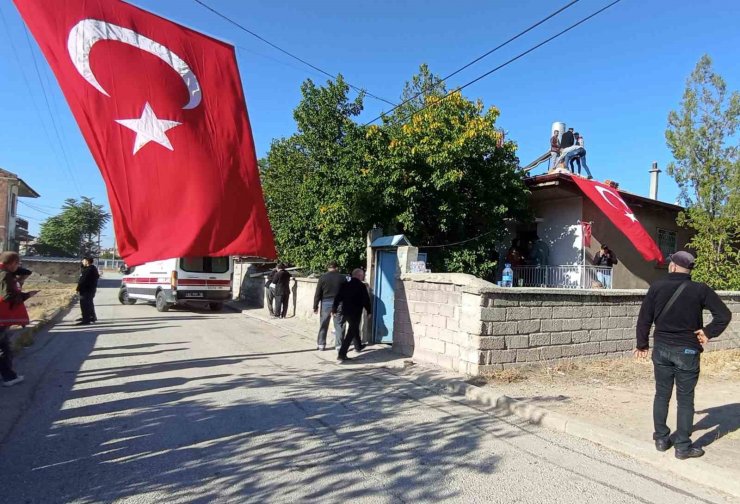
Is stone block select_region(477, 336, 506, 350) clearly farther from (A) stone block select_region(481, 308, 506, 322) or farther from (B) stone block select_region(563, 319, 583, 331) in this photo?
(B) stone block select_region(563, 319, 583, 331)

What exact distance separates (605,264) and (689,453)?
1038 cm

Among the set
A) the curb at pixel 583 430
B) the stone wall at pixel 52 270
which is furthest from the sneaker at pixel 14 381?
the stone wall at pixel 52 270

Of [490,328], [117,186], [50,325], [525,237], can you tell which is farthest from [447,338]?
[50,325]

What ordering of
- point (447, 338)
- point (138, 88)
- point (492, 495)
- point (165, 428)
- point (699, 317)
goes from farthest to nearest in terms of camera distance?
1. point (447, 338)
2. point (165, 428)
3. point (699, 317)
4. point (138, 88)
5. point (492, 495)

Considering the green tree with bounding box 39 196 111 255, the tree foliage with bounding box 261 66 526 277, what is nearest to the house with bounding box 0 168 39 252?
the green tree with bounding box 39 196 111 255

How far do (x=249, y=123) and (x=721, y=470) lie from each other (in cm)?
519

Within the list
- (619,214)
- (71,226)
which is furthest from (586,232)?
(71,226)

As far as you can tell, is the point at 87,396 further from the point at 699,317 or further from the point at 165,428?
the point at 699,317

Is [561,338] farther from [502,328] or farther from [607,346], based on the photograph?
[502,328]

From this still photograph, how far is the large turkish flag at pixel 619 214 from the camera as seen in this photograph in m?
12.9

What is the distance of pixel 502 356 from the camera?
7840mm

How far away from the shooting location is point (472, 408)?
6.38 m

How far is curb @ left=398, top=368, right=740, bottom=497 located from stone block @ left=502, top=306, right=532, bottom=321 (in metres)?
1.36

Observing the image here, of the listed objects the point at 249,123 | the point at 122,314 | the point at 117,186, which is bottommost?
the point at 122,314
